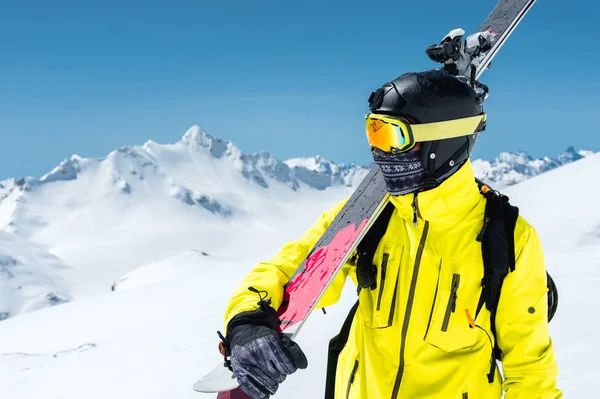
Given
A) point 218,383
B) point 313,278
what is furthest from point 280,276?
point 218,383

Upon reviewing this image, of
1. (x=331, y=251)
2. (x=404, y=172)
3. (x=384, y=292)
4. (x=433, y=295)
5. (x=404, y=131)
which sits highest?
(x=404, y=131)

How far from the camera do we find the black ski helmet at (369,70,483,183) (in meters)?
2.48

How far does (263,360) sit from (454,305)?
1029 millimetres

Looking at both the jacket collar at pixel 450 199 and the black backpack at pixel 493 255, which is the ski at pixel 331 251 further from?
the jacket collar at pixel 450 199

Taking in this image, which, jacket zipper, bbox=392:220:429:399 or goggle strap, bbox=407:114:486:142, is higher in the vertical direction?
goggle strap, bbox=407:114:486:142

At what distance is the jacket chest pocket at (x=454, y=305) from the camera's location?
96.3 inches

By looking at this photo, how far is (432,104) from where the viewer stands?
8.11 ft

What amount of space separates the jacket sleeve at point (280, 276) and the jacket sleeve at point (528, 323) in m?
1.03

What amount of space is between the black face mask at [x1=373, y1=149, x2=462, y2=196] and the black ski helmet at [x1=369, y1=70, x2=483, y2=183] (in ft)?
0.11

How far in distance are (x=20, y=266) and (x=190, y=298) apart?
154m

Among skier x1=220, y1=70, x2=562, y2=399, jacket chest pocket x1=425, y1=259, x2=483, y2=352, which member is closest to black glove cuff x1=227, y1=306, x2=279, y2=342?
skier x1=220, y1=70, x2=562, y2=399

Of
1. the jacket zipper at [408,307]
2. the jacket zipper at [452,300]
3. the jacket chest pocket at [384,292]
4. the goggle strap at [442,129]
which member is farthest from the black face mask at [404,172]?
the jacket zipper at [452,300]

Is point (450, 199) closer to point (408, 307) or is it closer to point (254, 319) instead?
point (408, 307)

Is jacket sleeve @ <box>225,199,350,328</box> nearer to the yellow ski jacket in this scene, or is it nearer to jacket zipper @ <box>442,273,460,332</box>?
the yellow ski jacket
